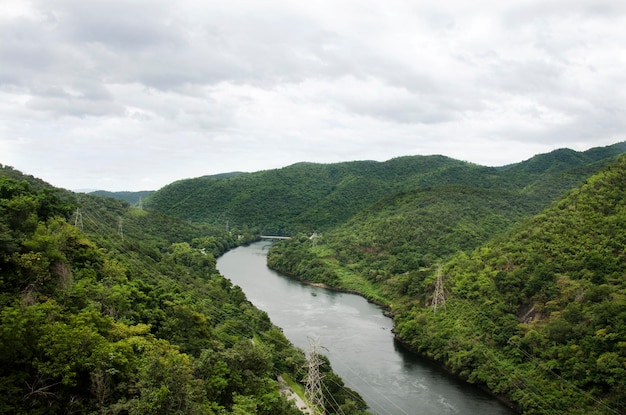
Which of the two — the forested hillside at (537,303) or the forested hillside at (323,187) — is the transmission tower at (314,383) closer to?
the forested hillside at (537,303)

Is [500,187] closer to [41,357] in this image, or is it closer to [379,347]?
[379,347]

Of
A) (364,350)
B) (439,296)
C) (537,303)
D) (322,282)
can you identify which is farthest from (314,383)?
(322,282)

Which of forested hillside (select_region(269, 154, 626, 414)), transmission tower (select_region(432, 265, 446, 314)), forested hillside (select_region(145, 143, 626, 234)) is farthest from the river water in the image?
forested hillside (select_region(145, 143, 626, 234))

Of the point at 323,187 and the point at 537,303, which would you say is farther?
the point at 323,187

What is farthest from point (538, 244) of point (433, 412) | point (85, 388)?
point (85, 388)

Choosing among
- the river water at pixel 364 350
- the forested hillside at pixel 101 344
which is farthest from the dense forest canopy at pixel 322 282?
the river water at pixel 364 350

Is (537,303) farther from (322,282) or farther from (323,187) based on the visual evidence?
(323,187)
